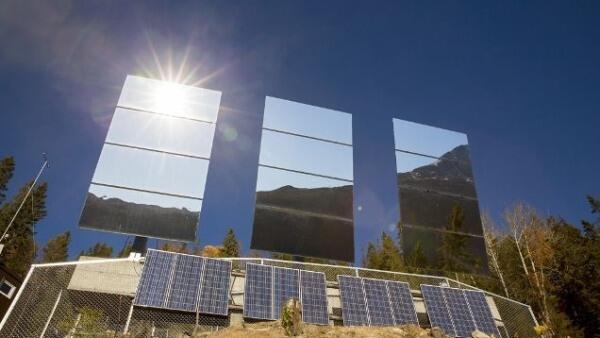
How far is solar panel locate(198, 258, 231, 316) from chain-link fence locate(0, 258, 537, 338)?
28 cm

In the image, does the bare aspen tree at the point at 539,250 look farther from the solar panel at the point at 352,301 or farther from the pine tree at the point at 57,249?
the pine tree at the point at 57,249

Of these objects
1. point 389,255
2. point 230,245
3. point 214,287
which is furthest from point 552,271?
point 230,245

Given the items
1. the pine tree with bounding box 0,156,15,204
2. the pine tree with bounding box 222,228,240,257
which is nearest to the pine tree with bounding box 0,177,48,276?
the pine tree with bounding box 0,156,15,204

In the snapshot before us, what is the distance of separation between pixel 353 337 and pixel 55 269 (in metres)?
8.95

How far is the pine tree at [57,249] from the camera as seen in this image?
63.3m

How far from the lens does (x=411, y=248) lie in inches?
666

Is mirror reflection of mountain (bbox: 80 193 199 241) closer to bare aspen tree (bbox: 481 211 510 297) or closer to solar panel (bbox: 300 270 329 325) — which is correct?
solar panel (bbox: 300 270 329 325)

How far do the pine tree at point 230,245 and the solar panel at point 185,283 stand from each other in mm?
38500

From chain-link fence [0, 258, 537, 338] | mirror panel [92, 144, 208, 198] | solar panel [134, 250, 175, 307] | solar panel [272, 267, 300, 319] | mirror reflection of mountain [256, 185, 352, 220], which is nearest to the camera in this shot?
chain-link fence [0, 258, 537, 338]

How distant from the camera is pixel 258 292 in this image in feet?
44.2

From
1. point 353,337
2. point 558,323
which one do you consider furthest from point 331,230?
point 558,323

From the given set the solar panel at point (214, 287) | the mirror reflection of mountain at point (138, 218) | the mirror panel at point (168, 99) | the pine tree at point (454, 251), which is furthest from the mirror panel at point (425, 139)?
the mirror reflection of mountain at point (138, 218)

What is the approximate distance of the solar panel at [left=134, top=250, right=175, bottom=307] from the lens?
12.0 meters

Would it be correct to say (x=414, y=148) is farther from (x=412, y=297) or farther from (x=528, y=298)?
(x=528, y=298)
